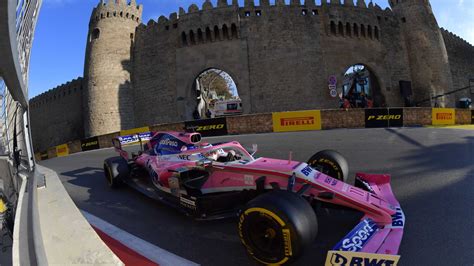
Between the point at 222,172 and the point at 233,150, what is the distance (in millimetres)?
689

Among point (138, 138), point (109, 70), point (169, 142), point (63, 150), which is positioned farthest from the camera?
point (109, 70)

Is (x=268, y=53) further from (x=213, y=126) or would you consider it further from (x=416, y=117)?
(x=416, y=117)

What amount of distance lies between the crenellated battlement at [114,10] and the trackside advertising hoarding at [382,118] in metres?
22.5

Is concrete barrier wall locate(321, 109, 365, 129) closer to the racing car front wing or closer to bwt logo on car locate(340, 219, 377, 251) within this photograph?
the racing car front wing

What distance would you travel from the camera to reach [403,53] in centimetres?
2722

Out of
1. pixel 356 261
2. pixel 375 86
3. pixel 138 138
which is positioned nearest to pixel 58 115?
pixel 138 138

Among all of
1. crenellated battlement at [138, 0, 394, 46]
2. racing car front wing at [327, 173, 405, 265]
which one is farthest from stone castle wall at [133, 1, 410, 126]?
racing car front wing at [327, 173, 405, 265]

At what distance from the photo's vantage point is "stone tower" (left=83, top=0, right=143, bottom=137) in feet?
84.9

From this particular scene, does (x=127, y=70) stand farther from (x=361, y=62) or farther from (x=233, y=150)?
(x=233, y=150)

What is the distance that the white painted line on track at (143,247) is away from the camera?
288 cm

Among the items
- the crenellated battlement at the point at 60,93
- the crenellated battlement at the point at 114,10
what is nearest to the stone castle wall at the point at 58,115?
the crenellated battlement at the point at 60,93

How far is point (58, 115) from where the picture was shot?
115 ft

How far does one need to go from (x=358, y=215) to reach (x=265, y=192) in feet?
4.14

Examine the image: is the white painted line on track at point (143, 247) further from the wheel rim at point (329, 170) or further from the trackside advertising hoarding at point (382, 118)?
the trackside advertising hoarding at point (382, 118)
